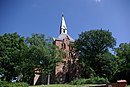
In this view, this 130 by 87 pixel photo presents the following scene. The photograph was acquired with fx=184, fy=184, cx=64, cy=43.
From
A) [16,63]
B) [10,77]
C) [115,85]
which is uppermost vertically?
[16,63]

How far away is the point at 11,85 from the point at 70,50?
3556 centimetres

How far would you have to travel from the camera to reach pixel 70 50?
189 ft

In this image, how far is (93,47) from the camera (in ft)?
173

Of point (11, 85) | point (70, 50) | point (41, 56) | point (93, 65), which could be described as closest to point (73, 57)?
point (70, 50)

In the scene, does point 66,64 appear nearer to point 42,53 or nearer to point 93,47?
point 93,47

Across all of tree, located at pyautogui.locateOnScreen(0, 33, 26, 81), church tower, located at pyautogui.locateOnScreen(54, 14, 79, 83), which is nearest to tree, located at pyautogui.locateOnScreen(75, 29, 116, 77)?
church tower, located at pyautogui.locateOnScreen(54, 14, 79, 83)

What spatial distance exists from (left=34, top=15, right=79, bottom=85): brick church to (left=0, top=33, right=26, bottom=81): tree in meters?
10.5

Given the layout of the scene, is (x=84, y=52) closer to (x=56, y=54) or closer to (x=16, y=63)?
(x=56, y=54)

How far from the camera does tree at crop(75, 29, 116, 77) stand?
166 feet

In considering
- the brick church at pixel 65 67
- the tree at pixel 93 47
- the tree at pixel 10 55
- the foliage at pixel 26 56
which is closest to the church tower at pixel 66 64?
the brick church at pixel 65 67

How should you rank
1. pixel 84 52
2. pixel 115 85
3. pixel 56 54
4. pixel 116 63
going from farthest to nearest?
pixel 84 52 < pixel 116 63 < pixel 56 54 < pixel 115 85

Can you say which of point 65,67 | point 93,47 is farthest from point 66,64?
point 93,47

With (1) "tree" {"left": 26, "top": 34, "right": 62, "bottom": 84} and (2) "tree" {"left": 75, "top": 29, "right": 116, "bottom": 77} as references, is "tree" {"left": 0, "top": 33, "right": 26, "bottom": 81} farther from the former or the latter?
(2) "tree" {"left": 75, "top": 29, "right": 116, "bottom": 77}

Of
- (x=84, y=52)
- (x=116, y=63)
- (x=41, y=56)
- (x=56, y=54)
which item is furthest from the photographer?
(x=84, y=52)
